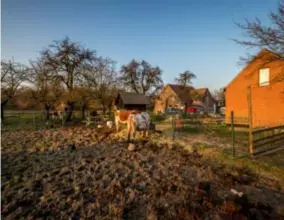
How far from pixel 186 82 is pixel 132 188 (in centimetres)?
2961

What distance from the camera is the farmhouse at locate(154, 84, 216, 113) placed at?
31516 millimetres

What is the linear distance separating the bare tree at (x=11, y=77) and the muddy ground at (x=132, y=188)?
13.5 meters

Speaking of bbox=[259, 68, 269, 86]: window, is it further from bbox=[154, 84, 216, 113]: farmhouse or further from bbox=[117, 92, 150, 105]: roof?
bbox=[154, 84, 216, 113]: farmhouse

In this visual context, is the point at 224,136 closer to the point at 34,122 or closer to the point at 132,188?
the point at 132,188

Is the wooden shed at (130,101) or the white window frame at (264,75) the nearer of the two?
the white window frame at (264,75)

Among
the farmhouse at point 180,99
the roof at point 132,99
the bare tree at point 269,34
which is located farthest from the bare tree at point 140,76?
the bare tree at point 269,34

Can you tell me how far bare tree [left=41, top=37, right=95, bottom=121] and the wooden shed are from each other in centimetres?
674

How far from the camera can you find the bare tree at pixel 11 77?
16453mm

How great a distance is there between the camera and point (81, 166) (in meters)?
5.45

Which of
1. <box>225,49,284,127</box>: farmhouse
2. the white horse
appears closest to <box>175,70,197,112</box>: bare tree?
<box>225,49,284,127</box>: farmhouse

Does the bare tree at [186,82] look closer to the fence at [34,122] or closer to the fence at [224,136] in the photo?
the fence at [224,136]

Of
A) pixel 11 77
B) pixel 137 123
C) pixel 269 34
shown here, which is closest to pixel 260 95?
pixel 269 34

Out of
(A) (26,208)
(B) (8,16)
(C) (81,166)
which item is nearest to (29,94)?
(B) (8,16)

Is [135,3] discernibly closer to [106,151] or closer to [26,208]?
[106,151]
